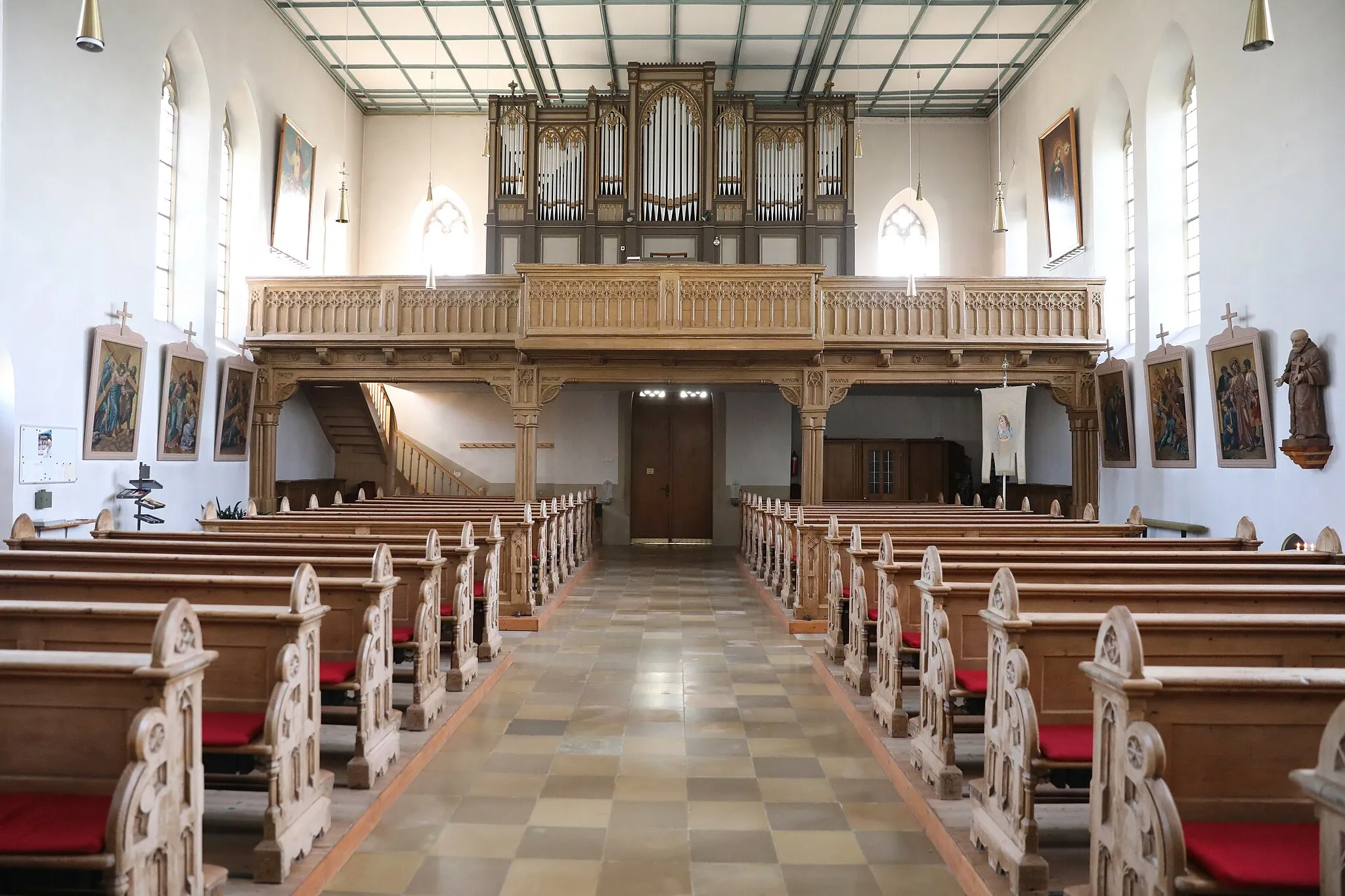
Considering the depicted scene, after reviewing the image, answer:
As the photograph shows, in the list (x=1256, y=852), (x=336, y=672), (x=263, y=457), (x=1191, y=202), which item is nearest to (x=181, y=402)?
(x=263, y=457)

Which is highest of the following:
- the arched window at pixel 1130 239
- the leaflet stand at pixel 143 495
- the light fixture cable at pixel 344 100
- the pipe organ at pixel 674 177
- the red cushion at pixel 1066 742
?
the light fixture cable at pixel 344 100

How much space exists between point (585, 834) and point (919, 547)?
3948 mm

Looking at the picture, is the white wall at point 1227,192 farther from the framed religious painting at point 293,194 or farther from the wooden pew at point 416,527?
the framed religious painting at point 293,194

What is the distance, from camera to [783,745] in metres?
5.17

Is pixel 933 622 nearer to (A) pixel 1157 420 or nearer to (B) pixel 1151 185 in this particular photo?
(A) pixel 1157 420

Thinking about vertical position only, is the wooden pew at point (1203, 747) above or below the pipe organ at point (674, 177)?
below

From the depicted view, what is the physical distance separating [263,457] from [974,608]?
455 inches

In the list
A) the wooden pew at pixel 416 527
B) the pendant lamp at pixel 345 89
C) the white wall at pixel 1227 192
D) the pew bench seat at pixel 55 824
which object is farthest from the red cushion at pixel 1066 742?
the pendant lamp at pixel 345 89

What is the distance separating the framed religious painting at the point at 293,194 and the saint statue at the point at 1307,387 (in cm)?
1318

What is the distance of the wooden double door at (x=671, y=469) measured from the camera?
18.2m

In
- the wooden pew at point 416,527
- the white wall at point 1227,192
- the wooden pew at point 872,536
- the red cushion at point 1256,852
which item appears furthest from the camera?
the white wall at point 1227,192

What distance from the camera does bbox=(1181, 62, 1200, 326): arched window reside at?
10984mm

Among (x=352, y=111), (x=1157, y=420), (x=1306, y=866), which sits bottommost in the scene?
(x=1306, y=866)

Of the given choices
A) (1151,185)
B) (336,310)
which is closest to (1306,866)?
(1151,185)
